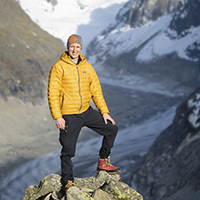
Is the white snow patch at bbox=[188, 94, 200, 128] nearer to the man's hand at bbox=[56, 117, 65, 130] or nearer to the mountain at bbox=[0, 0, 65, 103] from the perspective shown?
the man's hand at bbox=[56, 117, 65, 130]

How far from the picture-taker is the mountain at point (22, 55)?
48.4m

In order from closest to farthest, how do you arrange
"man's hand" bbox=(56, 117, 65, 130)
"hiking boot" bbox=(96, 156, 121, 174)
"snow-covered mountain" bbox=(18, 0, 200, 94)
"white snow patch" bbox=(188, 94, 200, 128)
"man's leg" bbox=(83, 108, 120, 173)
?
"man's hand" bbox=(56, 117, 65, 130) < "man's leg" bbox=(83, 108, 120, 173) < "hiking boot" bbox=(96, 156, 121, 174) < "white snow patch" bbox=(188, 94, 200, 128) < "snow-covered mountain" bbox=(18, 0, 200, 94)

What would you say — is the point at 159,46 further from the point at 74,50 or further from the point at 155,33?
the point at 74,50

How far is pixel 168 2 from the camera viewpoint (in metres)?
107

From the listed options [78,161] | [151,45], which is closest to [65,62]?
[78,161]

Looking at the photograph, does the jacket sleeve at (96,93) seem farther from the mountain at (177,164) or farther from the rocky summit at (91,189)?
the mountain at (177,164)

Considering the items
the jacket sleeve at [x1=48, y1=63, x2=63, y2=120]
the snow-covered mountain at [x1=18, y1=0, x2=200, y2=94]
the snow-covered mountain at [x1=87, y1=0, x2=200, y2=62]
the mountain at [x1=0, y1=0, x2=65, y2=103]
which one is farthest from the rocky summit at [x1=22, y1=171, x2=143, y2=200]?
the snow-covered mountain at [x1=87, y1=0, x2=200, y2=62]

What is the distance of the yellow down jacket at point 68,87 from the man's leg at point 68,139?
16cm

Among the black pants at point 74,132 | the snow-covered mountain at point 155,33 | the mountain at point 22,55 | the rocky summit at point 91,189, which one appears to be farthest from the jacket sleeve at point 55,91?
the snow-covered mountain at point 155,33

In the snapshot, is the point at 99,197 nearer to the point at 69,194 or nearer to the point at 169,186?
the point at 69,194

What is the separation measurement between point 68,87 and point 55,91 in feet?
0.89

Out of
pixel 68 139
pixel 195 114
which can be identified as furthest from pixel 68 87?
pixel 195 114

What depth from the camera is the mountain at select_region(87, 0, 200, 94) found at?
7573 centimetres

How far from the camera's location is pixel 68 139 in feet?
14.1
